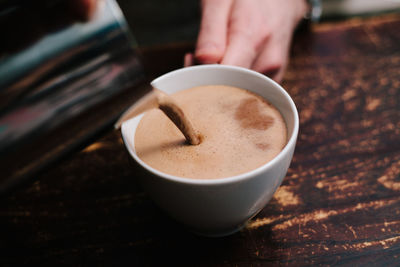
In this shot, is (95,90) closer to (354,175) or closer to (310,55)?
(354,175)

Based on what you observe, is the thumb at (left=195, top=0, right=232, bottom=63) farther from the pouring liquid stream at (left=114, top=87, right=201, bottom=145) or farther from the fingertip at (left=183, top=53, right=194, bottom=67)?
the pouring liquid stream at (left=114, top=87, right=201, bottom=145)

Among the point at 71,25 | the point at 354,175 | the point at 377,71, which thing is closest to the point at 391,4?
the point at 377,71

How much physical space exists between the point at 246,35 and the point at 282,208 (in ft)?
1.36

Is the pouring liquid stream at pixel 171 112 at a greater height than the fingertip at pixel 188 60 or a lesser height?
greater

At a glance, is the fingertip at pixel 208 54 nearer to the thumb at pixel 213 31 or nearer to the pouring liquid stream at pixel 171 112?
the thumb at pixel 213 31

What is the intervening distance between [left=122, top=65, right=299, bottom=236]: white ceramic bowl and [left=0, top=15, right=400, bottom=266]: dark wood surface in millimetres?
74

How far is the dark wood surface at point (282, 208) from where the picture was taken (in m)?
0.64

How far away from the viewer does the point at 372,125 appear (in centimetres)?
86

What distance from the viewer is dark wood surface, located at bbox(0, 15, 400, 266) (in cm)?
64

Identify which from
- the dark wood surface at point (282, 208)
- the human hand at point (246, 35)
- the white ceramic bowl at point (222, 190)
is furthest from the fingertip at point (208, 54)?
the dark wood surface at point (282, 208)

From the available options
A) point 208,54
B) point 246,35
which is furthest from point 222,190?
point 246,35

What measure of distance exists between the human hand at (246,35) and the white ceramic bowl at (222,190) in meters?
0.16

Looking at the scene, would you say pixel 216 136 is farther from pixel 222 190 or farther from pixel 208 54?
pixel 208 54

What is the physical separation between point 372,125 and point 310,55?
0.32m
